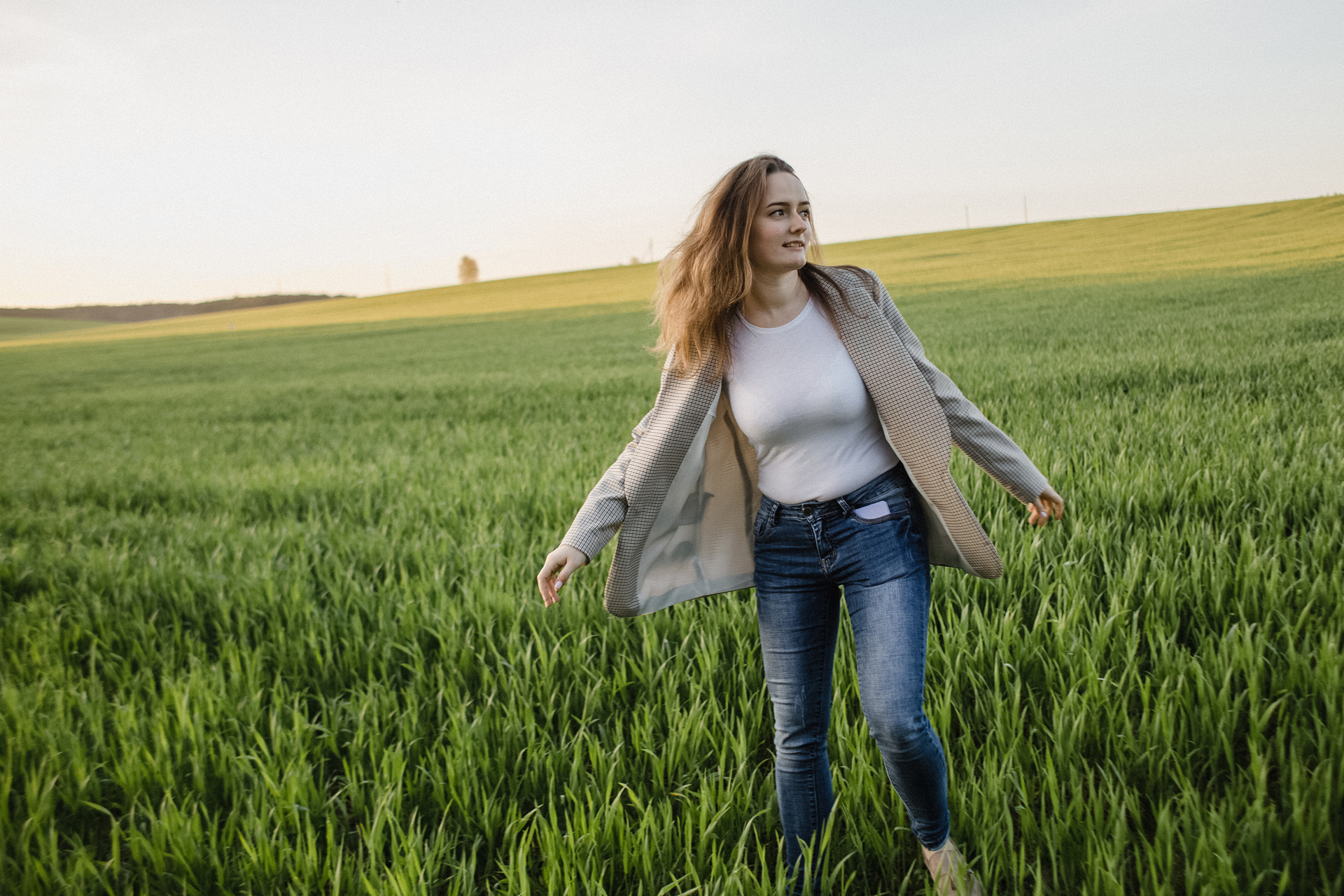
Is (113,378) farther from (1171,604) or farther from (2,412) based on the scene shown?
(1171,604)

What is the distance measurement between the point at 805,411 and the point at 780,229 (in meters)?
0.48

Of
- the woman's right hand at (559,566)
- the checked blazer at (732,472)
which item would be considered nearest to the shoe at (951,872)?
the checked blazer at (732,472)

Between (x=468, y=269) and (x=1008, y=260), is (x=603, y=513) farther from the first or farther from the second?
(x=468, y=269)

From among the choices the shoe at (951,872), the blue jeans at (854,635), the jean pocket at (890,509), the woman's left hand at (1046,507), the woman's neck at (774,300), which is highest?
the woman's neck at (774,300)

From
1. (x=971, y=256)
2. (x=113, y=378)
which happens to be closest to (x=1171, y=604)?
(x=113, y=378)

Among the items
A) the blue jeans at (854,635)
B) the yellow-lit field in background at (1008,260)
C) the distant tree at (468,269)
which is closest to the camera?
the blue jeans at (854,635)

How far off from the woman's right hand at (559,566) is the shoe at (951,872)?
1.13 meters

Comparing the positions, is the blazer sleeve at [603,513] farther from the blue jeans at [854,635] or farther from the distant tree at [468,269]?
the distant tree at [468,269]

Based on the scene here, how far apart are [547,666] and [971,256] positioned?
47.6 metres

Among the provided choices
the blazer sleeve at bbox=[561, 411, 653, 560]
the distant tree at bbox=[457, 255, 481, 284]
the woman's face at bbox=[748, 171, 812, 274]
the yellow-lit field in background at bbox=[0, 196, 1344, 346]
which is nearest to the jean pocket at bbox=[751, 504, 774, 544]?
the blazer sleeve at bbox=[561, 411, 653, 560]

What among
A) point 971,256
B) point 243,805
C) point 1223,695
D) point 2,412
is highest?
point 971,256

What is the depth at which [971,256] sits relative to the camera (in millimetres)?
45312

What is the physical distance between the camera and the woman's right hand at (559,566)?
1.98 metres

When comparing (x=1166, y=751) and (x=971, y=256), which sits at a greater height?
(x=971, y=256)
